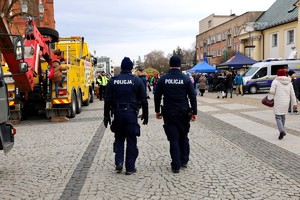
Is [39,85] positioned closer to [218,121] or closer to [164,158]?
[218,121]

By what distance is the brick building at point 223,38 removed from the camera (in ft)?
180

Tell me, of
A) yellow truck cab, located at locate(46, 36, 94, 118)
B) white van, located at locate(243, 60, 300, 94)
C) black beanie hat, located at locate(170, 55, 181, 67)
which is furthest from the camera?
white van, located at locate(243, 60, 300, 94)

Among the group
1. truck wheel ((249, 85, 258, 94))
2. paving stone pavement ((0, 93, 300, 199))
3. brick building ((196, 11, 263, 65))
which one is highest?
brick building ((196, 11, 263, 65))

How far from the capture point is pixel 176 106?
638 centimetres

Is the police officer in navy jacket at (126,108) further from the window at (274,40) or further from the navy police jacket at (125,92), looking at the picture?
the window at (274,40)

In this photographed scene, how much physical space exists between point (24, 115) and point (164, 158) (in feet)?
31.2

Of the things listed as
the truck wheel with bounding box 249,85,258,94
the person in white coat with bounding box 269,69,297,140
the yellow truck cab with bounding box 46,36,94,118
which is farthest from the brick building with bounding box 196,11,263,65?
the person in white coat with bounding box 269,69,297,140

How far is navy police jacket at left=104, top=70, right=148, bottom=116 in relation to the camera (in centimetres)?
632

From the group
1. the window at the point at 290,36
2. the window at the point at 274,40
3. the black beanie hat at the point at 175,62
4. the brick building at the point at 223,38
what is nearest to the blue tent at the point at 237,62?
the window at the point at 290,36

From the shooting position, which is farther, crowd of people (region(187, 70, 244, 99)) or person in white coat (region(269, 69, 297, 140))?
crowd of people (region(187, 70, 244, 99))

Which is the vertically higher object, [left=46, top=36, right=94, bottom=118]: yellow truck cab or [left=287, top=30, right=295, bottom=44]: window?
[left=287, top=30, right=295, bottom=44]: window

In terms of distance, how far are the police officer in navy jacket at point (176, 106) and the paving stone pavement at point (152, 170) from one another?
0.49m

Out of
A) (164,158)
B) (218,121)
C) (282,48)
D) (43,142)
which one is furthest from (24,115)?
(282,48)

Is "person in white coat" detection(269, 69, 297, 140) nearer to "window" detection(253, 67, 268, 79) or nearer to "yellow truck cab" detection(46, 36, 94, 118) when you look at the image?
"yellow truck cab" detection(46, 36, 94, 118)
